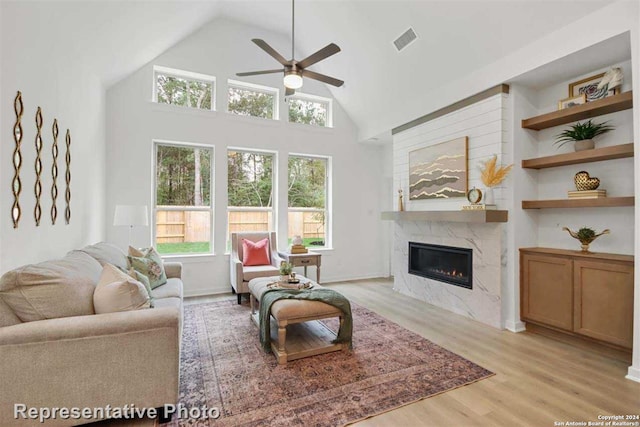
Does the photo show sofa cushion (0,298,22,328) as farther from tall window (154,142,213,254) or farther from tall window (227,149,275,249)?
tall window (227,149,275,249)

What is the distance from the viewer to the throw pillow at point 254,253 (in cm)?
470

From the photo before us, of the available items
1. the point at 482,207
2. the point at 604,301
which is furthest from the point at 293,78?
the point at 604,301

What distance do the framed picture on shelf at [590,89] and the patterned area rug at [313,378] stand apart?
2831 millimetres

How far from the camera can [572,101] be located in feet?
10.6

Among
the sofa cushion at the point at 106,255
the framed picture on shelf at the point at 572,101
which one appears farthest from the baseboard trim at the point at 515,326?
the sofa cushion at the point at 106,255

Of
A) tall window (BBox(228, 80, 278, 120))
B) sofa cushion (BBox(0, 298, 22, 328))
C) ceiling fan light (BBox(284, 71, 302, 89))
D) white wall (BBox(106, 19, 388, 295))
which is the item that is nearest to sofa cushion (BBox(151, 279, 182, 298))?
sofa cushion (BBox(0, 298, 22, 328))

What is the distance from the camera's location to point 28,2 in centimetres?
213

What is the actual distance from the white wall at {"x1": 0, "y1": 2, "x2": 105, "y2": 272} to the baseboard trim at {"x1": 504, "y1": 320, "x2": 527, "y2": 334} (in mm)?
4485

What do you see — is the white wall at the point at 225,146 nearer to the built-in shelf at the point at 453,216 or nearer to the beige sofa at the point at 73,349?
the built-in shelf at the point at 453,216

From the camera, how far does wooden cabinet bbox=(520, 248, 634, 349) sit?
2.68 metres

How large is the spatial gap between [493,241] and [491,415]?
2.12 metres

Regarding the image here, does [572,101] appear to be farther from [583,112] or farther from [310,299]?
[310,299]

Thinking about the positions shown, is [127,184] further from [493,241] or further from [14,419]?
[493,241]

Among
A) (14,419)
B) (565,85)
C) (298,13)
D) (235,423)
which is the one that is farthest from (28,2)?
(565,85)
